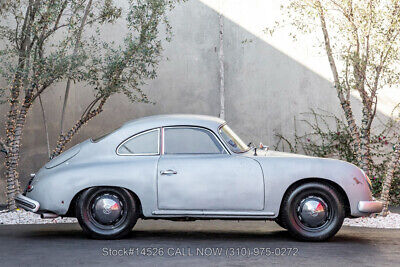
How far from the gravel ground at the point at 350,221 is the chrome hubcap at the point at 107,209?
238 centimetres

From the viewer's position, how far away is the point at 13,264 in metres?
6.52

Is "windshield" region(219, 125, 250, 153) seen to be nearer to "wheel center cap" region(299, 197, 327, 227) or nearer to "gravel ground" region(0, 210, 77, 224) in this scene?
"wheel center cap" region(299, 197, 327, 227)

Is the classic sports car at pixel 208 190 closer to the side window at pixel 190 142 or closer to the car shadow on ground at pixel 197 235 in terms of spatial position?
the side window at pixel 190 142

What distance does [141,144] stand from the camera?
823 cm

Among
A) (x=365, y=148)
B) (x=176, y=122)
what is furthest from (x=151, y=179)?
(x=365, y=148)

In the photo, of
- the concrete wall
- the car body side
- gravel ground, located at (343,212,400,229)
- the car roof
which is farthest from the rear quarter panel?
the concrete wall

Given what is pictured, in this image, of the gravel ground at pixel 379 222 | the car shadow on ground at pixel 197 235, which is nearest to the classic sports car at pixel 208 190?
the car shadow on ground at pixel 197 235

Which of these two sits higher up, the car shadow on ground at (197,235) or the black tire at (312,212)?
the black tire at (312,212)

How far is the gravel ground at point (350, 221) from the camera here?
32.2 ft

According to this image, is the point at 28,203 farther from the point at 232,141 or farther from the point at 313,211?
the point at 313,211

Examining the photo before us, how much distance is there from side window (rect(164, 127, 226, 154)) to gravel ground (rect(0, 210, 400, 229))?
2825 mm

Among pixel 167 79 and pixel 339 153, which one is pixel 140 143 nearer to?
pixel 167 79

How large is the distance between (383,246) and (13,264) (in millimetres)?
3971

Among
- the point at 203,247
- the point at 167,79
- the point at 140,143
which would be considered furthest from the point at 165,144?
the point at 167,79
